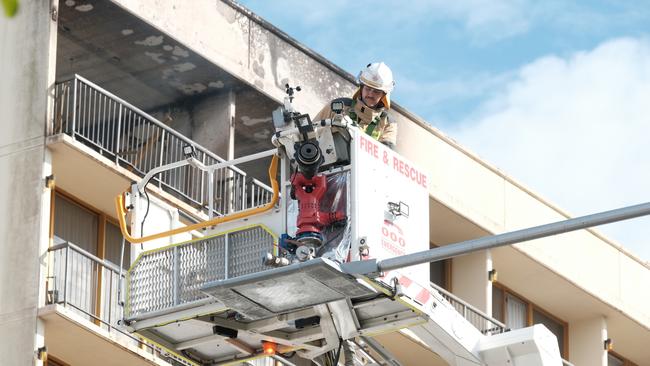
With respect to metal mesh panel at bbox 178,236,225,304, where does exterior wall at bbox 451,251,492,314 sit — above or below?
above

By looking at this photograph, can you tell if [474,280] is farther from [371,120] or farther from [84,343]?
[371,120]

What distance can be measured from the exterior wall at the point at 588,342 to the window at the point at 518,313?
19 centimetres

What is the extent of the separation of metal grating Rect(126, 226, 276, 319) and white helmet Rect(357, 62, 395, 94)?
247 cm

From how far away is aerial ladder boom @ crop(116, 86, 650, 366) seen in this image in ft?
89.2

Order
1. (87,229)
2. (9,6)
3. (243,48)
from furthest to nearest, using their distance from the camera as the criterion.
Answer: (243,48) < (87,229) < (9,6)

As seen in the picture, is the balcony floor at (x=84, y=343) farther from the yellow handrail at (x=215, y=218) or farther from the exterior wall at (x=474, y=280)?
the exterior wall at (x=474, y=280)

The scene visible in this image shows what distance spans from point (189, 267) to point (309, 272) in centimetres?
224

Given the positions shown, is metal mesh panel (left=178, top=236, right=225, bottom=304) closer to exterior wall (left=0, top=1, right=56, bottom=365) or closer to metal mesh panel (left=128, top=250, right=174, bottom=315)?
metal mesh panel (left=128, top=250, right=174, bottom=315)

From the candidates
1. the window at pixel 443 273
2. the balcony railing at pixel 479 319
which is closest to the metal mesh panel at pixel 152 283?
the balcony railing at pixel 479 319

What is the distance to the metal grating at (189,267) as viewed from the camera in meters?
27.9

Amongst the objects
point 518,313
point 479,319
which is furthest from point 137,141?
point 518,313

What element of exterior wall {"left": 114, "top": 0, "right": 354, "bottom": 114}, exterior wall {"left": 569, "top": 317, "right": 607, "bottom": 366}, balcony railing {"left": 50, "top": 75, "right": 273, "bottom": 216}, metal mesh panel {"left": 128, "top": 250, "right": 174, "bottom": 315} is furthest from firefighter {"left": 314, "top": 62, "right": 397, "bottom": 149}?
exterior wall {"left": 569, "top": 317, "right": 607, "bottom": 366}

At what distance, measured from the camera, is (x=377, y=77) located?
95.5ft

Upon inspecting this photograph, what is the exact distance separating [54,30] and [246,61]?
13.4ft
